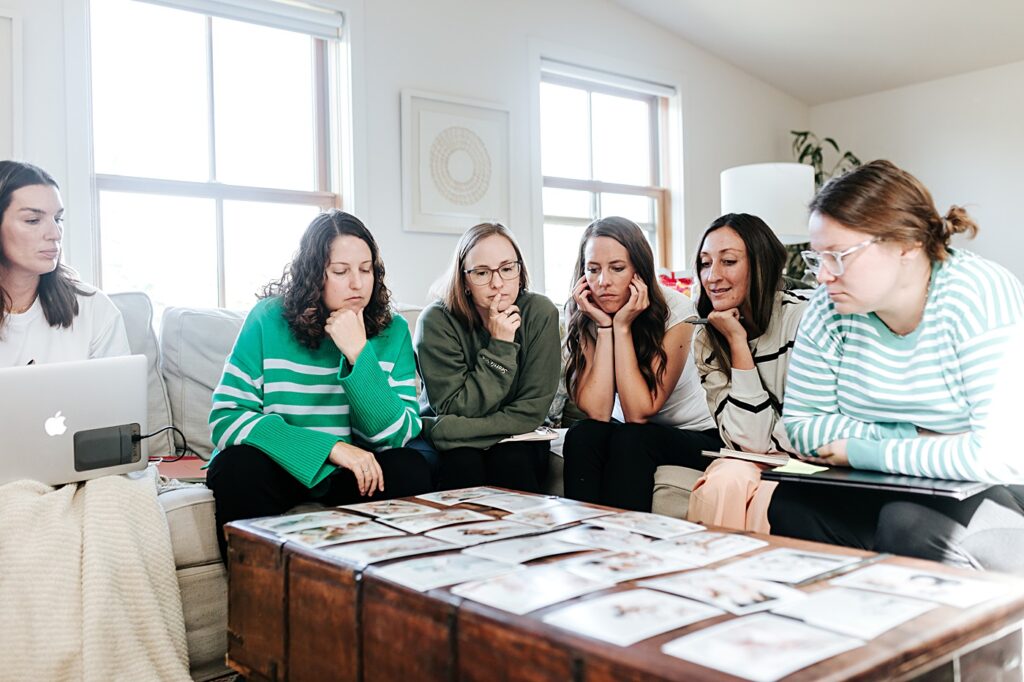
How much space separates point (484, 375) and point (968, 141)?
4007 millimetres

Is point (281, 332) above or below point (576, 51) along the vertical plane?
below

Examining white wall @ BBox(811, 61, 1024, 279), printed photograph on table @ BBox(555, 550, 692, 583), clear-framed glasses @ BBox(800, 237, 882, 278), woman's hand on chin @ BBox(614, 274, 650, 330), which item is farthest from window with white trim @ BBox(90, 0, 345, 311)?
white wall @ BBox(811, 61, 1024, 279)

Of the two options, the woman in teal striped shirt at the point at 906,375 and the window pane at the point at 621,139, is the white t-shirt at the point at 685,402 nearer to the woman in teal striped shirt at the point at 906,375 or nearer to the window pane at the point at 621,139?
the woman in teal striped shirt at the point at 906,375

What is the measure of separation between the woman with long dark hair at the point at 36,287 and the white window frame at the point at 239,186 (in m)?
0.88

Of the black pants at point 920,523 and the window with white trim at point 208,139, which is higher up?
the window with white trim at point 208,139

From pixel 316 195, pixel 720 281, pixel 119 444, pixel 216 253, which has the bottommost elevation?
pixel 119 444

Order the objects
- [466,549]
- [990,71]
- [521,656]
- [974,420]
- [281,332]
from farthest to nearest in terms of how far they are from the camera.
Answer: [990,71], [281,332], [974,420], [466,549], [521,656]

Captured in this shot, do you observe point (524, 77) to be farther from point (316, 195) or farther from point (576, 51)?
point (316, 195)

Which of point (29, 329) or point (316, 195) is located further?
point (316, 195)

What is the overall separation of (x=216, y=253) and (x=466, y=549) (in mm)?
2617

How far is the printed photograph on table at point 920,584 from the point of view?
0.91m

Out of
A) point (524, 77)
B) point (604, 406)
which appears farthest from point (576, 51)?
point (604, 406)

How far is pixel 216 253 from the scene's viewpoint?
344 cm

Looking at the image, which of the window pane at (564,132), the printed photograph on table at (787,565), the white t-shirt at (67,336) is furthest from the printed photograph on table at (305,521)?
the window pane at (564,132)
